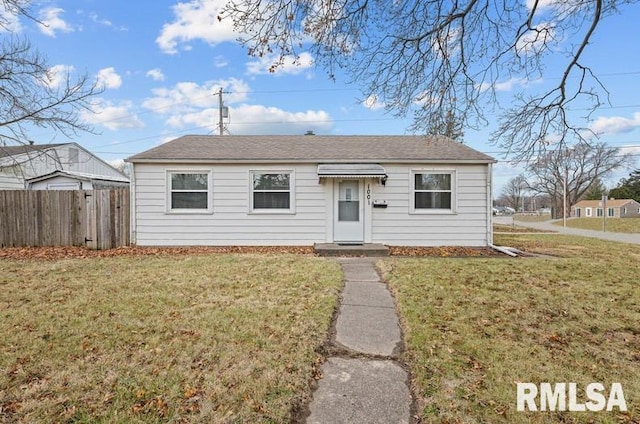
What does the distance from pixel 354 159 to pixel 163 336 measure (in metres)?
8.30

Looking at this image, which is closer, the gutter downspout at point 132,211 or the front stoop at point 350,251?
the front stoop at point 350,251

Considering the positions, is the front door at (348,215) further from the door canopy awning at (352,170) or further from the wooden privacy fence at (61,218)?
the wooden privacy fence at (61,218)

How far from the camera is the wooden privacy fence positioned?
34.5ft

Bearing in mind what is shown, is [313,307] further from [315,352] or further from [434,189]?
[434,189]

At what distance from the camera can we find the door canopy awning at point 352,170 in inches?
404

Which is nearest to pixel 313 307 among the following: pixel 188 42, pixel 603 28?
pixel 603 28

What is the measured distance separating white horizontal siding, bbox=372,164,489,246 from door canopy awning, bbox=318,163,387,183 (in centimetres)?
60

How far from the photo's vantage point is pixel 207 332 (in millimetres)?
3902

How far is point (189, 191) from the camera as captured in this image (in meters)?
11.0

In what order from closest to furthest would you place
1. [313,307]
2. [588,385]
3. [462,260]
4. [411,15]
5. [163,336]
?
[588,385]
[163,336]
[313,307]
[411,15]
[462,260]

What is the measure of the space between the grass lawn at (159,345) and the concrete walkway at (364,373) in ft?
0.66

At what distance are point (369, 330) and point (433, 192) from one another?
775cm

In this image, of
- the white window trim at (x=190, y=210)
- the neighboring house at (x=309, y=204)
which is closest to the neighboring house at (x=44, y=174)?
the white window trim at (x=190, y=210)

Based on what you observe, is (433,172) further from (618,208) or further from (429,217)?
(618,208)
